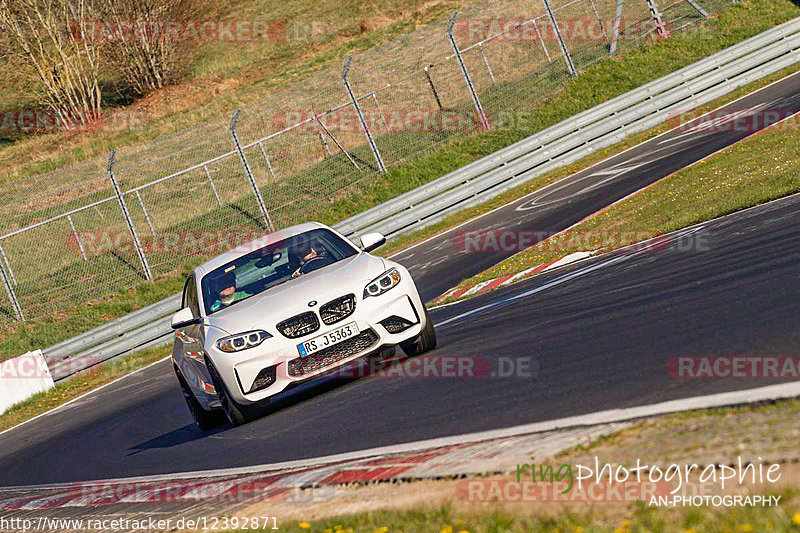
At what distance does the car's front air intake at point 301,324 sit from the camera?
27.6 ft

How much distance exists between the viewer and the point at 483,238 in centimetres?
1922

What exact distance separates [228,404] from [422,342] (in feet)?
5.93

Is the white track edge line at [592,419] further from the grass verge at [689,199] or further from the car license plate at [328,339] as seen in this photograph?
A: the grass verge at [689,199]

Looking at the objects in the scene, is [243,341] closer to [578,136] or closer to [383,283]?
[383,283]

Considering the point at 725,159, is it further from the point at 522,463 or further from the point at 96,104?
the point at 96,104

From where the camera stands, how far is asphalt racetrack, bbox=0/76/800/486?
6145mm

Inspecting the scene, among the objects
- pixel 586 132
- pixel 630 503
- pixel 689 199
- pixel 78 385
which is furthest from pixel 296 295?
pixel 586 132

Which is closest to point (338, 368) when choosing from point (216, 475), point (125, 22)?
point (216, 475)

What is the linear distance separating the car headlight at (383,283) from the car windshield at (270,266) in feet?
2.96

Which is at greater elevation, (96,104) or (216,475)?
(96,104)

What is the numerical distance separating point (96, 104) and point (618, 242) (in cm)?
3708

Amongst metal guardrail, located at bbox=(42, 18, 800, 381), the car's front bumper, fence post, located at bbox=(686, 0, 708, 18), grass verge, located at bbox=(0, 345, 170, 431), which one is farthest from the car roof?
fence post, located at bbox=(686, 0, 708, 18)

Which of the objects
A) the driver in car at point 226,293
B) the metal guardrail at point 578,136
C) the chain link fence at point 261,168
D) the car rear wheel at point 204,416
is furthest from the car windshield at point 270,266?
the chain link fence at point 261,168

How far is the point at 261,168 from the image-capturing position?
32.4m
